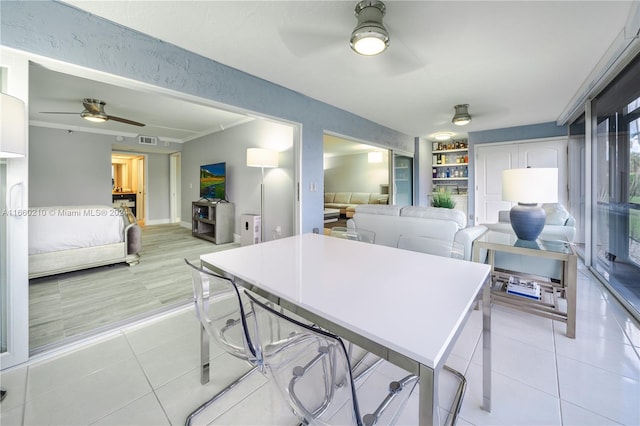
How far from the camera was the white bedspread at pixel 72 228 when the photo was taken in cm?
294

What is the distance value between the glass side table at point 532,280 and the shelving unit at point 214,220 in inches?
167

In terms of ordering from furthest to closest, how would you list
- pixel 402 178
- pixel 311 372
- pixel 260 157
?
1. pixel 402 178
2. pixel 260 157
3. pixel 311 372

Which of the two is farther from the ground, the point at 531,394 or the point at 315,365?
the point at 315,365

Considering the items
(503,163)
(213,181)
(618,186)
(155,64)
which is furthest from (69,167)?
(503,163)

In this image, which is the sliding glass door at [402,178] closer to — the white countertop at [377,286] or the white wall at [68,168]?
the white countertop at [377,286]

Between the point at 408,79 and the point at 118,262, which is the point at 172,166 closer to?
the point at 118,262

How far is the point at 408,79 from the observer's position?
2.96m

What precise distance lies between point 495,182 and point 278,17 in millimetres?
5460

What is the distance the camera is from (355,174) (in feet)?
28.6

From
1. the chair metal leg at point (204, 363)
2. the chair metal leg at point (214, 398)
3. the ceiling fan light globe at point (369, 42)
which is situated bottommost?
the chair metal leg at point (214, 398)

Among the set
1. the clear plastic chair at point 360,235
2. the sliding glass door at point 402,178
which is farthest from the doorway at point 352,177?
the clear plastic chair at point 360,235

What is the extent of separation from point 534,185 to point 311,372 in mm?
→ 2331

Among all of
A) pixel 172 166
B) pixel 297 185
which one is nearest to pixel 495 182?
pixel 297 185

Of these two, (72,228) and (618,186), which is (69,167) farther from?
(618,186)
